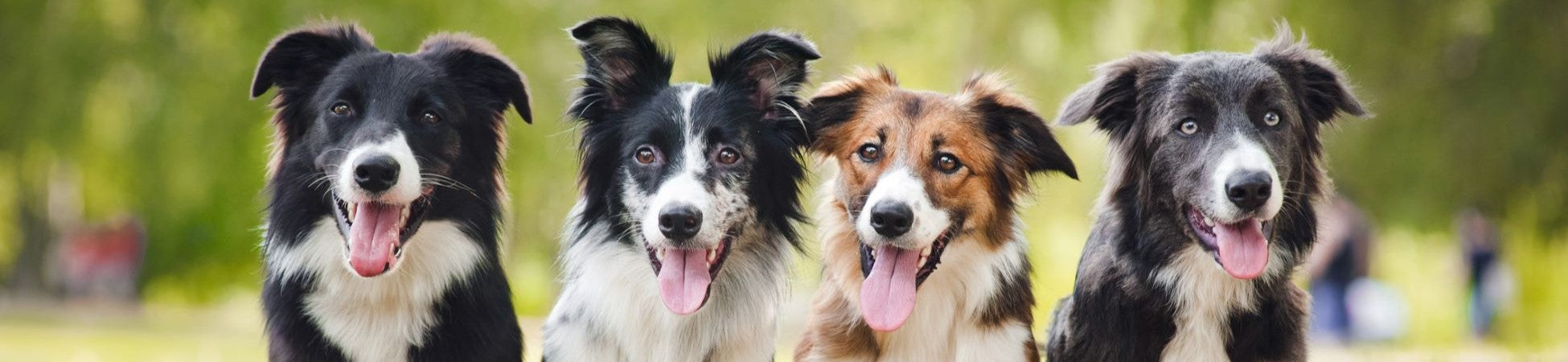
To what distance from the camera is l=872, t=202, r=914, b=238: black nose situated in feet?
15.2

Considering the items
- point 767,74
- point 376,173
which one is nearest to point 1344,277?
point 767,74

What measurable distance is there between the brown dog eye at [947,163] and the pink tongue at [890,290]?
31cm

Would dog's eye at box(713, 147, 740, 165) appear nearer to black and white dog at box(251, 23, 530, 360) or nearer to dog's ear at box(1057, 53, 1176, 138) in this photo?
black and white dog at box(251, 23, 530, 360)

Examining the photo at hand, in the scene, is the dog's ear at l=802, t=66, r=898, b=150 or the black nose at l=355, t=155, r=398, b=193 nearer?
the black nose at l=355, t=155, r=398, b=193

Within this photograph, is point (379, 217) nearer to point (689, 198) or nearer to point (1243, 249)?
point (689, 198)

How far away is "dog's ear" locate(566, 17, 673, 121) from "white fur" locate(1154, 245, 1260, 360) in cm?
190

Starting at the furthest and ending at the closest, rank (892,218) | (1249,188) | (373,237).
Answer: (373,237)
(892,218)
(1249,188)

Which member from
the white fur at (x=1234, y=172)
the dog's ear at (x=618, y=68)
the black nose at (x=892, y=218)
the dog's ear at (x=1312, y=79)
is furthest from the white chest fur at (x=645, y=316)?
the dog's ear at (x=1312, y=79)

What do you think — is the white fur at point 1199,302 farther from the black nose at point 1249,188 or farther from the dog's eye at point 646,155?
the dog's eye at point 646,155

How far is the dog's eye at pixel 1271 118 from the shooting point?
4.80 meters

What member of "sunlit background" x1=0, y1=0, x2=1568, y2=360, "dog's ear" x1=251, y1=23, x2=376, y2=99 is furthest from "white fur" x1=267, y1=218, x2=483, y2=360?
"sunlit background" x1=0, y1=0, x2=1568, y2=360

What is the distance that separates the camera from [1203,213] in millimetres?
4727

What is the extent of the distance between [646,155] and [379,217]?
925 millimetres

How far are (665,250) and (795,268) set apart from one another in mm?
687
